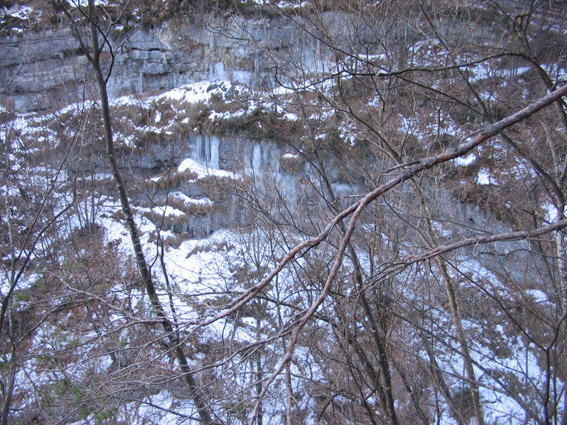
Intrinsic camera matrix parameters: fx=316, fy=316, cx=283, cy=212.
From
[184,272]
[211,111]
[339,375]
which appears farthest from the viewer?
[211,111]

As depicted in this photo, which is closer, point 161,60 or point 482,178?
point 482,178

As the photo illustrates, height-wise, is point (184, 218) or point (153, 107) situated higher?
point (153, 107)

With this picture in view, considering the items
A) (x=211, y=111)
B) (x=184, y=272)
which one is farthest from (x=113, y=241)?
(x=211, y=111)

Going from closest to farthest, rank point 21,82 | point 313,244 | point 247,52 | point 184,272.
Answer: point 313,244, point 184,272, point 247,52, point 21,82

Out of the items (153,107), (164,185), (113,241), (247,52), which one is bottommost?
(113,241)

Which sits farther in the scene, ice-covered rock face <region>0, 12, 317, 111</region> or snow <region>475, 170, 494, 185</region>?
ice-covered rock face <region>0, 12, 317, 111</region>

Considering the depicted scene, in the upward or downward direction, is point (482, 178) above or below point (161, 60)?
below

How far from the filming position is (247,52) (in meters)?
15.2

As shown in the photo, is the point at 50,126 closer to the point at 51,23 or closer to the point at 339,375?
the point at 51,23

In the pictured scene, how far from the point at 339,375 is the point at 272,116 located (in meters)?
9.16

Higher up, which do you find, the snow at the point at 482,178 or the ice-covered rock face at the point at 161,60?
→ the ice-covered rock face at the point at 161,60

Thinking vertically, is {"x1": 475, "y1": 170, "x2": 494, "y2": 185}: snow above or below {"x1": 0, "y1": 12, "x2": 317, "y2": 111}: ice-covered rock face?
below

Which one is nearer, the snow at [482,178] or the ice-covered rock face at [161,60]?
the snow at [482,178]

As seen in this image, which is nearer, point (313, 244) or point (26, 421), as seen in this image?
point (313, 244)
